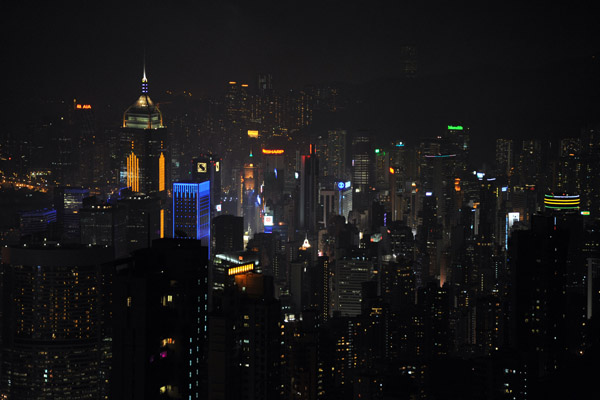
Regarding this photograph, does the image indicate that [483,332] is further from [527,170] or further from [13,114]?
[527,170]

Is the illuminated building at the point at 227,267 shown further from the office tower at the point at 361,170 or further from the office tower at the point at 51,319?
the office tower at the point at 361,170

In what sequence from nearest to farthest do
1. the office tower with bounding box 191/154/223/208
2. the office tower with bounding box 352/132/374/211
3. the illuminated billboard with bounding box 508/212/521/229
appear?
the illuminated billboard with bounding box 508/212/521/229 < the office tower with bounding box 191/154/223/208 < the office tower with bounding box 352/132/374/211

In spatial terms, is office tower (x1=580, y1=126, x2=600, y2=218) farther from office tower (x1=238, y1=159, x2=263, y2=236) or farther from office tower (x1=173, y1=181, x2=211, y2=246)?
office tower (x1=238, y1=159, x2=263, y2=236)

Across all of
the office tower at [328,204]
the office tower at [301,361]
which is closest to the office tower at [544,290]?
the office tower at [301,361]

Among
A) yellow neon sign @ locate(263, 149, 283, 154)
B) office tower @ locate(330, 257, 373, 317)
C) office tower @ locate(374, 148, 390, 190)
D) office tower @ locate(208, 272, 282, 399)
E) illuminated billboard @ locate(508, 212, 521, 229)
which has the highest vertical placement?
yellow neon sign @ locate(263, 149, 283, 154)

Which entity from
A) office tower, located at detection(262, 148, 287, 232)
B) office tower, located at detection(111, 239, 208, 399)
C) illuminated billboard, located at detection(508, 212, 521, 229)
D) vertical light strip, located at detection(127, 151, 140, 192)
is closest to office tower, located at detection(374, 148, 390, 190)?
office tower, located at detection(262, 148, 287, 232)

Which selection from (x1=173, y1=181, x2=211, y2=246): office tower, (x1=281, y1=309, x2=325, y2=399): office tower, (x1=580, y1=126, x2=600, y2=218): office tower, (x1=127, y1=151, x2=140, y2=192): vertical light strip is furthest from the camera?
(x1=127, y1=151, x2=140, y2=192): vertical light strip

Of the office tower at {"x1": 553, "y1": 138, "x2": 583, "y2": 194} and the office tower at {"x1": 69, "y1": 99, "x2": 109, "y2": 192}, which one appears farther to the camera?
the office tower at {"x1": 553, "y1": 138, "x2": 583, "y2": 194}

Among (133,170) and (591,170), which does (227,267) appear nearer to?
(133,170)
